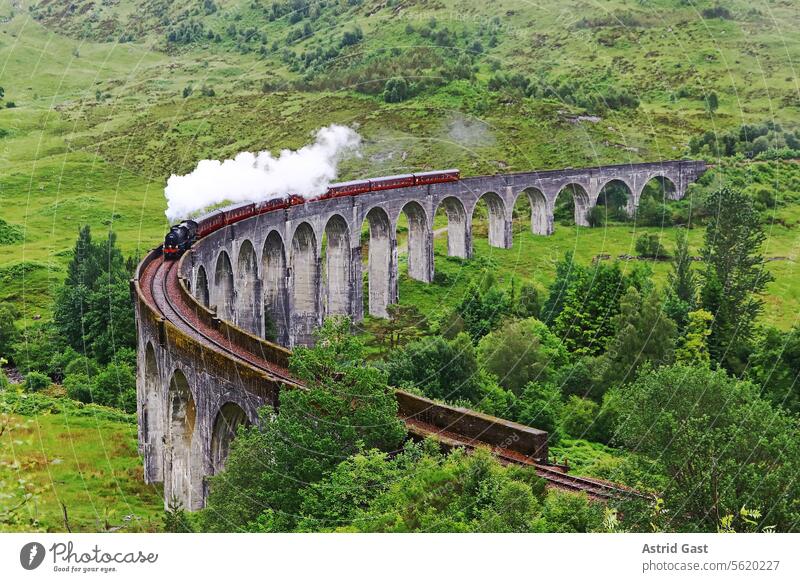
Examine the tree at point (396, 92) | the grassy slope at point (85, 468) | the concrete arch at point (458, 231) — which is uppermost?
the tree at point (396, 92)

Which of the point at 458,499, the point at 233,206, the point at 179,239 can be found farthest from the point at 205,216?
the point at 458,499

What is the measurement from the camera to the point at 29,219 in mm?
97812

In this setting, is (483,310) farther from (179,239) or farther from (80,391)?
(80,391)

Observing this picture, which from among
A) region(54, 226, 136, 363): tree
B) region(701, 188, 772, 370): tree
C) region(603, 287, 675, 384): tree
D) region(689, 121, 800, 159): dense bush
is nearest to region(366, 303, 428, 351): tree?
region(603, 287, 675, 384): tree

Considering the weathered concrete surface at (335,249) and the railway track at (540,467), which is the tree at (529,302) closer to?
the weathered concrete surface at (335,249)

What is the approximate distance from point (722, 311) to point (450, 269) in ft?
99.4

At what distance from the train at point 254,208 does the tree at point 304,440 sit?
2612 cm

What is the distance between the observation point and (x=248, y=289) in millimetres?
63312

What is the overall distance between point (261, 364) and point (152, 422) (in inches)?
458

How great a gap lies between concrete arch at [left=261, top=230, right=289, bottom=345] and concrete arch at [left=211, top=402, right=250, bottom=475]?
2795 centimetres

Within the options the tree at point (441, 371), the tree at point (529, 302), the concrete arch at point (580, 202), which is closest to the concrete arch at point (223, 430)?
the tree at point (441, 371)

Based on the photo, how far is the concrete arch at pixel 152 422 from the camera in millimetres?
45531
